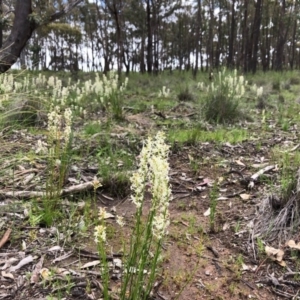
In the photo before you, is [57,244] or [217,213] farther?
[217,213]

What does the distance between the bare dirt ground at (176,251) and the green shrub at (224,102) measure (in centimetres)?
254

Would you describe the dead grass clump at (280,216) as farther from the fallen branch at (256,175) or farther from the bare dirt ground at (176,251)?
the fallen branch at (256,175)

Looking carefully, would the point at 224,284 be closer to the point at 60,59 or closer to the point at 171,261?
the point at 171,261

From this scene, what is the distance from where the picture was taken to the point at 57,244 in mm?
2262

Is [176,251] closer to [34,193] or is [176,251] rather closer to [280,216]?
[280,216]

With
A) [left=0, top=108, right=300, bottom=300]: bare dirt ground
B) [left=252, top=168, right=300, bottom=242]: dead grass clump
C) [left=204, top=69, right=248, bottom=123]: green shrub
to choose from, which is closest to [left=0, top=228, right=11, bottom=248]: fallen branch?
[left=0, top=108, right=300, bottom=300]: bare dirt ground

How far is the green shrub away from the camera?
19.0ft

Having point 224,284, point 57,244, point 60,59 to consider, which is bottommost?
point 224,284

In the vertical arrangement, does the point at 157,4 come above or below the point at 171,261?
above

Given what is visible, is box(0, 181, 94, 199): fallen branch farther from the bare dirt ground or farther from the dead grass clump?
the dead grass clump

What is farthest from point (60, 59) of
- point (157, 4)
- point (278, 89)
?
point (278, 89)

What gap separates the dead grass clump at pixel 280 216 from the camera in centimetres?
244

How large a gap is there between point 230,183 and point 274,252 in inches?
44.0

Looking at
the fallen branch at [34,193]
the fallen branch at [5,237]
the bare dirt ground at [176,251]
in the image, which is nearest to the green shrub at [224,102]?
the bare dirt ground at [176,251]
